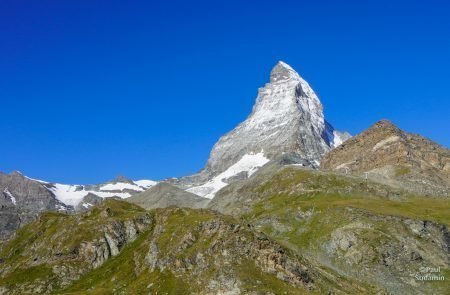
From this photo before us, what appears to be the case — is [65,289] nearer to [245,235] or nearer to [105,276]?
[105,276]

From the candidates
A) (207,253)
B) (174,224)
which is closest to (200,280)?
(207,253)

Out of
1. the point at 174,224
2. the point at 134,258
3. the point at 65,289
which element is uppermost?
the point at 174,224

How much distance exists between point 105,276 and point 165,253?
100 ft

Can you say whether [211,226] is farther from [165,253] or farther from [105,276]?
[105,276]

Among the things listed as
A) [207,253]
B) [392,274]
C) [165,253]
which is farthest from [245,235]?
[392,274]

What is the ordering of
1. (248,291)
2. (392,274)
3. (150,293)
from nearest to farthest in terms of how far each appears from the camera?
(248,291) < (150,293) < (392,274)

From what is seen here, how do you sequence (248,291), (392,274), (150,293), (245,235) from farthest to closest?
(392,274) → (245,235) → (150,293) → (248,291)

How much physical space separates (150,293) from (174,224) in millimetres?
42989

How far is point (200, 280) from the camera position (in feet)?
522

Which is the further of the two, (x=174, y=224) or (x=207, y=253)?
(x=174, y=224)

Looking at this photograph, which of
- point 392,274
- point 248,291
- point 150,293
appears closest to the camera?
point 248,291

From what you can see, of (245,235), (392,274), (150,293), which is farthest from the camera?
(392,274)

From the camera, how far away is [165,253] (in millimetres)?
177125

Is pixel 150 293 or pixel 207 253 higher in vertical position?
pixel 207 253
